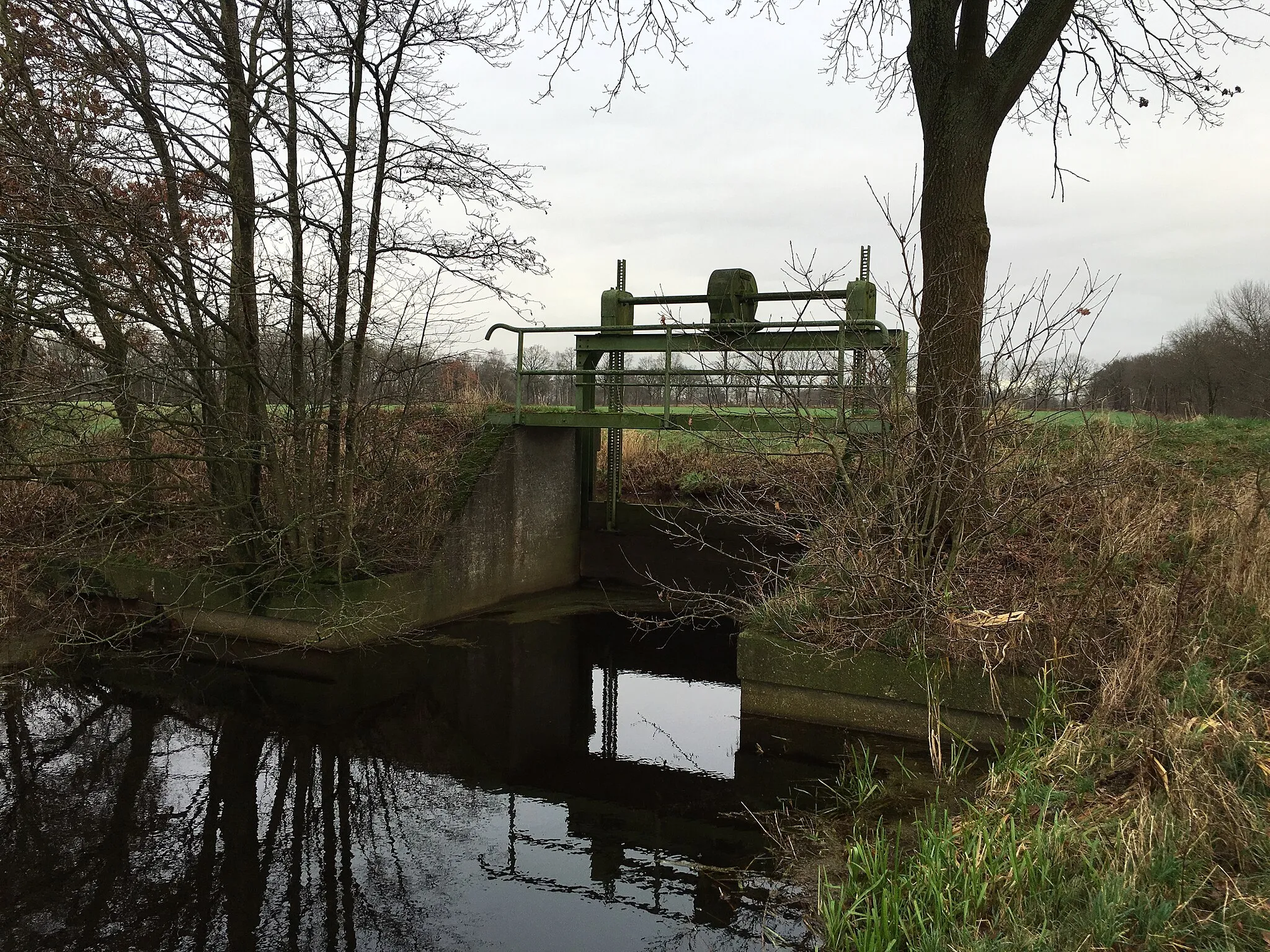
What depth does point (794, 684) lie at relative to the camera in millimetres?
7004

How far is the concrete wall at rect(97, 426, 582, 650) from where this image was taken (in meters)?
9.11

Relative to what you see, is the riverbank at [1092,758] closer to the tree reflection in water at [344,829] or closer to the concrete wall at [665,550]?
the tree reflection in water at [344,829]

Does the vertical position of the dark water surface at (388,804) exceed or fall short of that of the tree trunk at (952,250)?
it falls short

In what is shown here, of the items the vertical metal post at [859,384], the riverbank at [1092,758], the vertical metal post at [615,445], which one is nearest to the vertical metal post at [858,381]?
the vertical metal post at [859,384]

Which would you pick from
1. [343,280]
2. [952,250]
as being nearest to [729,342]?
[952,250]

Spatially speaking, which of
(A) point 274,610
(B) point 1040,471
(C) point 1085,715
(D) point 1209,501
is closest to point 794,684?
(C) point 1085,715

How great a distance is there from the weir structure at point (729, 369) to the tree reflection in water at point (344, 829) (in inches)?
121

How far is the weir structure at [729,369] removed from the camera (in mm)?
7105

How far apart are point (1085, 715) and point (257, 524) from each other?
7.44 meters

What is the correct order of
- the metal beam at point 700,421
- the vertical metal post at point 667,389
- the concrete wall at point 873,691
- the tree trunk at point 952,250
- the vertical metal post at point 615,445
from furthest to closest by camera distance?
the vertical metal post at point 615,445 → the vertical metal post at point 667,389 → the tree trunk at point 952,250 → the metal beam at point 700,421 → the concrete wall at point 873,691

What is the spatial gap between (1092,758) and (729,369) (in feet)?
14.5

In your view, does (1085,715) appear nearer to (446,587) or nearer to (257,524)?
(446,587)

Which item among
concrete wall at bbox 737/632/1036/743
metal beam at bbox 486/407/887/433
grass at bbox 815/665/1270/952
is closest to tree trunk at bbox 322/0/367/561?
A: metal beam at bbox 486/407/887/433

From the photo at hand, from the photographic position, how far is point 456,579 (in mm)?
10469
